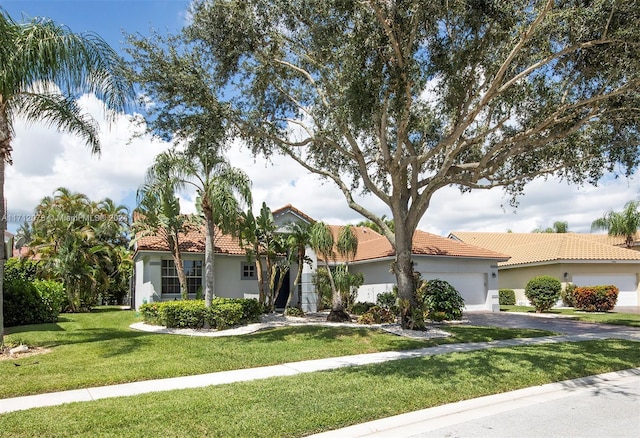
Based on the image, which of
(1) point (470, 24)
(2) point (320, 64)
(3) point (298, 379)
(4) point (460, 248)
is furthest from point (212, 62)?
(4) point (460, 248)

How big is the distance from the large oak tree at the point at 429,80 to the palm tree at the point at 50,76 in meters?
2.49

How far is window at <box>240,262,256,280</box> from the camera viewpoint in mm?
22172

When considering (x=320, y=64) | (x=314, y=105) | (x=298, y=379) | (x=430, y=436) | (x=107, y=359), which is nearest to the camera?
(x=430, y=436)

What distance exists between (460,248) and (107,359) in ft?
64.0

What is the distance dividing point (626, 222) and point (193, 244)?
99.0 feet

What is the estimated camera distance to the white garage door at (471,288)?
24.1m

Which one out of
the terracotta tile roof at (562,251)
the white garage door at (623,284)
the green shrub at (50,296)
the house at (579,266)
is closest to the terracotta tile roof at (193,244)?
→ the green shrub at (50,296)

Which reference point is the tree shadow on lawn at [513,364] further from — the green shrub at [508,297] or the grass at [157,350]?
the green shrub at [508,297]

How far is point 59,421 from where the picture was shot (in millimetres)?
5773

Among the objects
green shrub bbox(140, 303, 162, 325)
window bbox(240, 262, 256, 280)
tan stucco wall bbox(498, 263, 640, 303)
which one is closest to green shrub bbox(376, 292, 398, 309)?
window bbox(240, 262, 256, 280)

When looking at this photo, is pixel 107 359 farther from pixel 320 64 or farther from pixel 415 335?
pixel 320 64

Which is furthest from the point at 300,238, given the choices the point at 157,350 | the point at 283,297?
the point at 157,350

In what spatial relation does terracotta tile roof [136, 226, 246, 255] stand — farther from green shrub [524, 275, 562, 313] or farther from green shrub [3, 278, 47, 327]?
green shrub [524, 275, 562, 313]

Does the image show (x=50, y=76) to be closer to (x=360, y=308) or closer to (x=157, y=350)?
(x=157, y=350)
